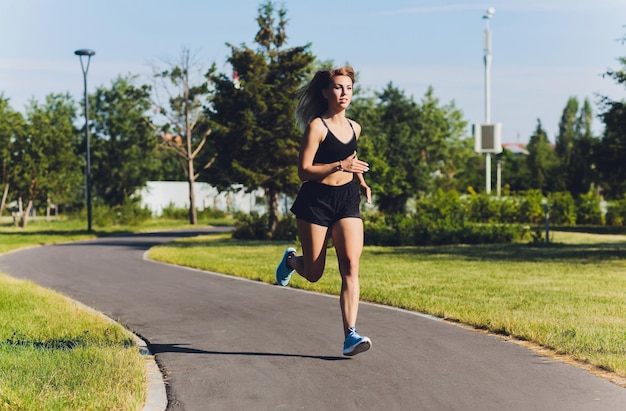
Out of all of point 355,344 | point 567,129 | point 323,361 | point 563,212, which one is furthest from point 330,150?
point 567,129

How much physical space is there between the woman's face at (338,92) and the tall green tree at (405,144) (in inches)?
1039

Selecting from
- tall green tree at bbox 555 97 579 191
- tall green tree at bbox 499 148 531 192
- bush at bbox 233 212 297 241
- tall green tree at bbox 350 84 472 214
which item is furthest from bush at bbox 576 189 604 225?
tall green tree at bbox 555 97 579 191

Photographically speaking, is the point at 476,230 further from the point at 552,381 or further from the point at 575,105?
the point at 575,105

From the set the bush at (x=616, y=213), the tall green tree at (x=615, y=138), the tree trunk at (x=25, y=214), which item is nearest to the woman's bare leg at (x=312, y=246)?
the tall green tree at (x=615, y=138)

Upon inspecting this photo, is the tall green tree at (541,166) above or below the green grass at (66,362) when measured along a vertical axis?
above

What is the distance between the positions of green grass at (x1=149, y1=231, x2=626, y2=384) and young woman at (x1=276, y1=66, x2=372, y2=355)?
1945 mm

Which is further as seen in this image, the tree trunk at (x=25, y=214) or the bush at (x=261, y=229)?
the tree trunk at (x=25, y=214)

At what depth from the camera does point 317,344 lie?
806cm

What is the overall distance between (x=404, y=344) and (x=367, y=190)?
1.63 metres

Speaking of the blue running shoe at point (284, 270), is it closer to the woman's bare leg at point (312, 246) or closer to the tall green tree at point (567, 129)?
the woman's bare leg at point (312, 246)

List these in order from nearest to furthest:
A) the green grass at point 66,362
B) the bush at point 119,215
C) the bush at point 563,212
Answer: the green grass at point 66,362 → the bush at point 563,212 → the bush at point 119,215

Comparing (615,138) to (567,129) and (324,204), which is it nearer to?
(324,204)

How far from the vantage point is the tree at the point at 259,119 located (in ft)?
96.9

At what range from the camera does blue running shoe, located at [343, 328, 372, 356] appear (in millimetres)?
6923
